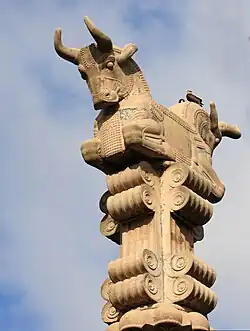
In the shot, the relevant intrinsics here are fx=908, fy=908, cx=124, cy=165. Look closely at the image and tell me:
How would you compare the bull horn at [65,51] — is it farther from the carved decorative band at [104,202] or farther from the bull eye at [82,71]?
the carved decorative band at [104,202]

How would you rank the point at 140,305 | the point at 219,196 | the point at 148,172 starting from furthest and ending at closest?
the point at 219,196, the point at 148,172, the point at 140,305

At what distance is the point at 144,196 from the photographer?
47.2 feet

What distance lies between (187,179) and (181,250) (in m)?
1.16

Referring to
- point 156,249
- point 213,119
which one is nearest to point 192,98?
point 213,119

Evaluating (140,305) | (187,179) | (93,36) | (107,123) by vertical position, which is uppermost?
(93,36)

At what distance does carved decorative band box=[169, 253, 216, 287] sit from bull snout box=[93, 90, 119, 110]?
275 cm

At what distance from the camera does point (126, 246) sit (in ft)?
47.6

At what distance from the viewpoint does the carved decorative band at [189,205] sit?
14594 millimetres

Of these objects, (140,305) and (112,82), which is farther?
(112,82)

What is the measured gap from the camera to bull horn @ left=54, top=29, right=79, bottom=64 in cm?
1510

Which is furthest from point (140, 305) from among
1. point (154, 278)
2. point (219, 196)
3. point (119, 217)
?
point (219, 196)

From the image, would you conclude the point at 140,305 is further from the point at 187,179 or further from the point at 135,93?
the point at 135,93

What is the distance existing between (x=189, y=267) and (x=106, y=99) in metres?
3.08

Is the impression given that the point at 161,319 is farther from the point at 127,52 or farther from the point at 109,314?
the point at 127,52
